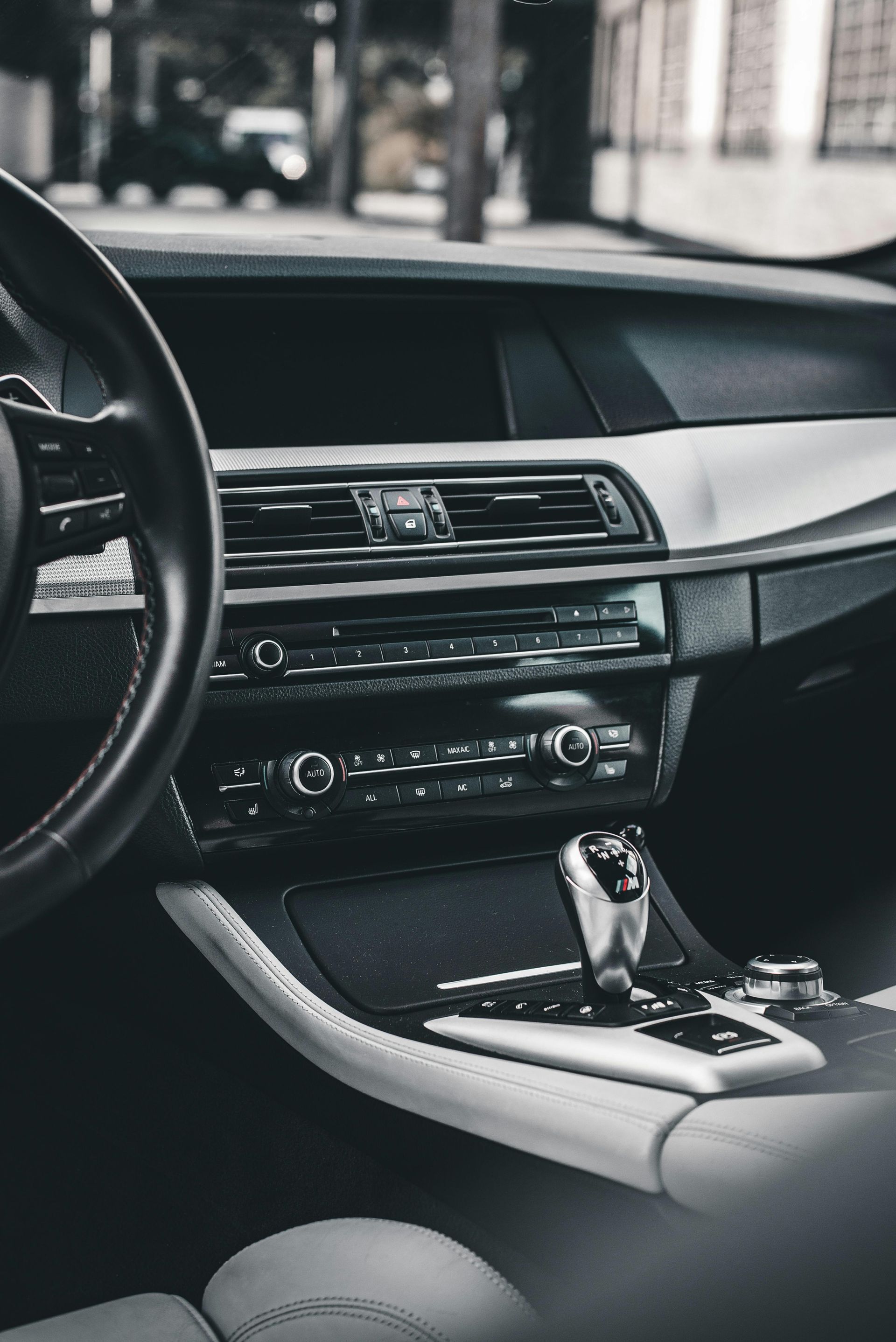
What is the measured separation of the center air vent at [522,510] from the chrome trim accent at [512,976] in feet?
1.66

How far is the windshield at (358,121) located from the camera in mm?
1957

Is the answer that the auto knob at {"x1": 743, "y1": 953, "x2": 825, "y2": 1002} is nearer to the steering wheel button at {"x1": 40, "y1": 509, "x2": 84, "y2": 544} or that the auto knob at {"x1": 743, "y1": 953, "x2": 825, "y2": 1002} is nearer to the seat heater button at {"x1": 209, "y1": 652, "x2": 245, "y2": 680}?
the seat heater button at {"x1": 209, "y1": 652, "x2": 245, "y2": 680}

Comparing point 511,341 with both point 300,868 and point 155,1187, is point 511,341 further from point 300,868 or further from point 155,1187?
point 155,1187

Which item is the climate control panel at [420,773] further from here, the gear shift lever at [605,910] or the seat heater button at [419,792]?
the gear shift lever at [605,910]

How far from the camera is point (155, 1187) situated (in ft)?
5.79

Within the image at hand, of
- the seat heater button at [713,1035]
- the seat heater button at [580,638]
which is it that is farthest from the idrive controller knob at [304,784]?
the seat heater button at [713,1035]

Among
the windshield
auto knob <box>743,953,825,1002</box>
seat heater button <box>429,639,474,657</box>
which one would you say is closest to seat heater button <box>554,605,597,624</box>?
seat heater button <box>429,639,474,657</box>

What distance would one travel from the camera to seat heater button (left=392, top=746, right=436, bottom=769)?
161 cm

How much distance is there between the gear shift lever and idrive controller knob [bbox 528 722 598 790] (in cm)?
26

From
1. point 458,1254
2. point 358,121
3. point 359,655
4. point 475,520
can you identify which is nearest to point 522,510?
point 475,520

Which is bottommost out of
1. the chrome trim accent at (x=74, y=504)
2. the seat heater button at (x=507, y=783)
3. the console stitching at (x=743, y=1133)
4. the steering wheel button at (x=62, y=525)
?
the console stitching at (x=743, y=1133)

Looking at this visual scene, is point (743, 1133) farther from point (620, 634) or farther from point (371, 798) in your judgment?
point (620, 634)

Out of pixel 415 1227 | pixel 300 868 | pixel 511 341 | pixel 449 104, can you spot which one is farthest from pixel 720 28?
pixel 415 1227

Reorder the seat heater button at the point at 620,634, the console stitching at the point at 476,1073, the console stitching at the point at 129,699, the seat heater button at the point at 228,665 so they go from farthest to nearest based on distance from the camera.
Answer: the seat heater button at the point at 620,634 < the seat heater button at the point at 228,665 < the console stitching at the point at 476,1073 < the console stitching at the point at 129,699
